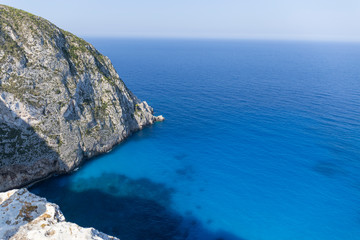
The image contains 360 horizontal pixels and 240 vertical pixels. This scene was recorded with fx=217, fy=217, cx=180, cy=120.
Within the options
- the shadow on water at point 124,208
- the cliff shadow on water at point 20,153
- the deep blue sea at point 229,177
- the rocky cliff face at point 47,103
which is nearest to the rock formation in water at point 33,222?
the shadow on water at point 124,208

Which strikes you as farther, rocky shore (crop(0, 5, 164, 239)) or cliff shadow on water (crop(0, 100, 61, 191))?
rocky shore (crop(0, 5, 164, 239))

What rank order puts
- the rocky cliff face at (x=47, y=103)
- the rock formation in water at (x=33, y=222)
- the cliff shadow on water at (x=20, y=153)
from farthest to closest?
the rocky cliff face at (x=47, y=103), the cliff shadow on water at (x=20, y=153), the rock formation in water at (x=33, y=222)

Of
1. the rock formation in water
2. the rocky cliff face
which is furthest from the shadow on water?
the rock formation in water

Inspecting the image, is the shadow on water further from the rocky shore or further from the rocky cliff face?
the rocky cliff face

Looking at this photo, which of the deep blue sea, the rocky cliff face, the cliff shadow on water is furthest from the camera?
the rocky cliff face

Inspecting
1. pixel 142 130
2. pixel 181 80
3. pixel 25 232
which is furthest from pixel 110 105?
pixel 181 80

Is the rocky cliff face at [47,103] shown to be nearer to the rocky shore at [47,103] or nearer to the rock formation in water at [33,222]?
the rocky shore at [47,103]

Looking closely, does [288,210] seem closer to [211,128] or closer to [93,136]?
[211,128]
